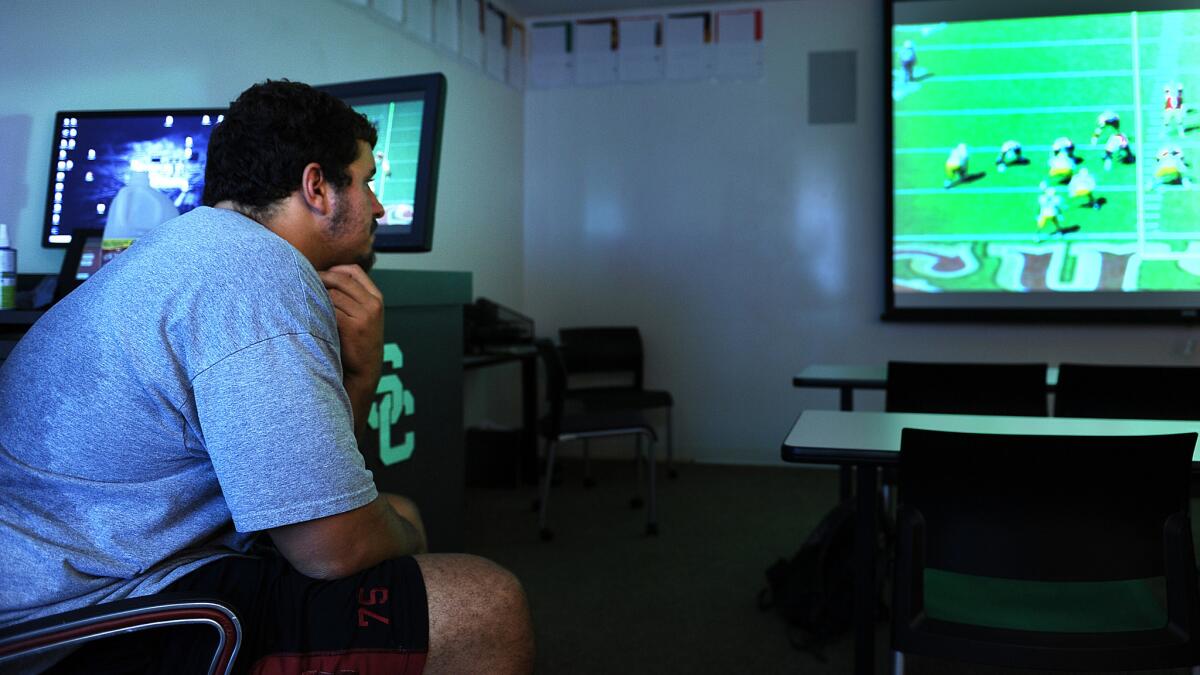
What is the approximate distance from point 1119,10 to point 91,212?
4438 mm

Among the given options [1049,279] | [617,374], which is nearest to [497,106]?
[617,374]

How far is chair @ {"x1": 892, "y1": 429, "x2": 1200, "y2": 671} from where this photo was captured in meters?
1.33

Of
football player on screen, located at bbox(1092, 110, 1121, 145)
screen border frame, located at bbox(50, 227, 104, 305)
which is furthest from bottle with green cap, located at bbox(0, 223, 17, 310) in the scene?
football player on screen, located at bbox(1092, 110, 1121, 145)

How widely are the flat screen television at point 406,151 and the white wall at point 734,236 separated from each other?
3097 mm

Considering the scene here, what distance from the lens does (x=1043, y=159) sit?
4.32 metres

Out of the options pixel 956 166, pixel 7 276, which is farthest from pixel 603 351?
pixel 7 276

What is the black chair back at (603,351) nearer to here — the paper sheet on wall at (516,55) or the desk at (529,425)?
the desk at (529,425)

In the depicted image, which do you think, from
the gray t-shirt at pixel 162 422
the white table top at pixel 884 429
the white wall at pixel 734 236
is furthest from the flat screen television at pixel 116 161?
the white wall at pixel 734 236

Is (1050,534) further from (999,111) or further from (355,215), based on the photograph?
(999,111)

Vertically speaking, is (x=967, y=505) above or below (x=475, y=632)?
above

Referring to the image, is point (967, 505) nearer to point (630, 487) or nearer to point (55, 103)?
point (55, 103)

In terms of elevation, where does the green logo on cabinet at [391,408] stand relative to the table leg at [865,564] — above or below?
above

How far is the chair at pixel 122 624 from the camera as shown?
88cm

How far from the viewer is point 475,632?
1.13 metres
